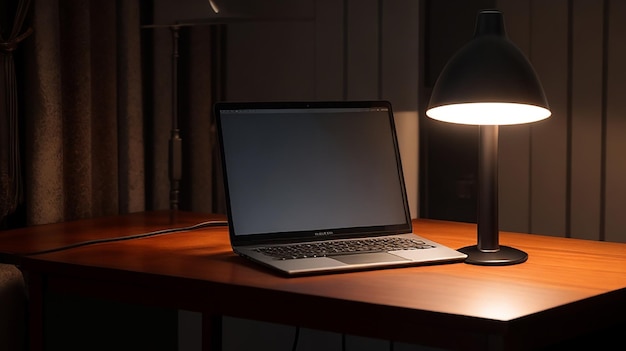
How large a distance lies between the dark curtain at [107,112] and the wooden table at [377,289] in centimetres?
37

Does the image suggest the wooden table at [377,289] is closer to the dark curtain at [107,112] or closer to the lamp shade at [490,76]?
the lamp shade at [490,76]

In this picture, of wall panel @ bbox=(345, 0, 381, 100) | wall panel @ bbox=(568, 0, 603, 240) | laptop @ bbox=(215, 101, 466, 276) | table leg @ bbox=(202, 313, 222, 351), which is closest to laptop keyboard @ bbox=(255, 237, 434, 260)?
laptop @ bbox=(215, 101, 466, 276)

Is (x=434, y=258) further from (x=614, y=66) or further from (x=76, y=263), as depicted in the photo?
(x=614, y=66)

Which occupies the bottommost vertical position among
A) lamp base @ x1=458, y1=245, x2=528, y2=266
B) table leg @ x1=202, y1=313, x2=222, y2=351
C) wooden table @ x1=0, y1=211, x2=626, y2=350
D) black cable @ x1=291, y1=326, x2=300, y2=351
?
black cable @ x1=291, y1=326, x2=300, y2=351

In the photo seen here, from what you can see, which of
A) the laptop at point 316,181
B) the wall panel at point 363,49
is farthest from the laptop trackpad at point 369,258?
the wall panel at point 363,49

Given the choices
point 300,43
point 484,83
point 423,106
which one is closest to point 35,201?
point 300,43

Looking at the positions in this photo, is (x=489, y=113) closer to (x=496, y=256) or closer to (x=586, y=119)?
(x=496, y=256)

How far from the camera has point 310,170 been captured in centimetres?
159

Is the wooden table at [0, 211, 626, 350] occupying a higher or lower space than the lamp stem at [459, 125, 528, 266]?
lower

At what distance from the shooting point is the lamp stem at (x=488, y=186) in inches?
57.3

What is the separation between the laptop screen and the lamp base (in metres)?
0.19

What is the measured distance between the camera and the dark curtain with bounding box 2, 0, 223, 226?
1973 millimetres

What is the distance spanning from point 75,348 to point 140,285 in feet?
1.37

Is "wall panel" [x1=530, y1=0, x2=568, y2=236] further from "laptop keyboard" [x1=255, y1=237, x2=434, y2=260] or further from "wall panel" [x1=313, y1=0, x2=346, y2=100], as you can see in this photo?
"laptop keyboard" [x1=255, y1=237, x2=434, y2=260]
